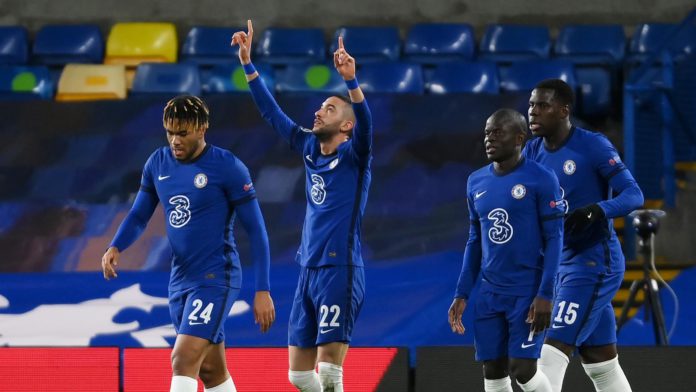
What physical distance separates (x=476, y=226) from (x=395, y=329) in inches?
103

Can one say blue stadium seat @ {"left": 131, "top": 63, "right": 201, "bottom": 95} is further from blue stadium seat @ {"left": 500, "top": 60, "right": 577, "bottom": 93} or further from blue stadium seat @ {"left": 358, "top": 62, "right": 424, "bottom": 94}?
blue stadium seat @ {"left": 500, "top": 60, "right": 577, "bottom": 93}

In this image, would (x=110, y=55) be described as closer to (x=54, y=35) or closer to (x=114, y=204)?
(x=54, y=35)

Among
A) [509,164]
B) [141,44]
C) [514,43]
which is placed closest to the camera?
[509,164]

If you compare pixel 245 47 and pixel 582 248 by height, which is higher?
pixel 245 47

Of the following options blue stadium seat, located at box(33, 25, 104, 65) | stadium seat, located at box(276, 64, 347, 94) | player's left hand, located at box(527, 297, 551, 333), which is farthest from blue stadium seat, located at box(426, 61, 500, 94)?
player's left hand, located at box(527, 297, 551, 333)

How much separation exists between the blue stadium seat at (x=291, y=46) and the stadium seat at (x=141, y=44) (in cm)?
98

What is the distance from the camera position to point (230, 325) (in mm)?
8820

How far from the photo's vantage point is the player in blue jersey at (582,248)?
6.18 meters

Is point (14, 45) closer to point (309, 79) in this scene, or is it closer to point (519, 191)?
point (309, 79)

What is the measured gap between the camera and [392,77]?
11859mm

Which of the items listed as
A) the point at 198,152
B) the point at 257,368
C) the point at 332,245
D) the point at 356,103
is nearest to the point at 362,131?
the point at 356,103

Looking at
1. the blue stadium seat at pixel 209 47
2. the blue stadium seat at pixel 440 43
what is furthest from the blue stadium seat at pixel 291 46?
the blue stadium seat at pixel 440 43

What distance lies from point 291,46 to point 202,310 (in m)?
7.35

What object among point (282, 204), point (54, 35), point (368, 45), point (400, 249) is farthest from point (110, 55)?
point (400, 249)
